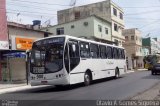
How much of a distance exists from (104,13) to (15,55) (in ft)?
99.3

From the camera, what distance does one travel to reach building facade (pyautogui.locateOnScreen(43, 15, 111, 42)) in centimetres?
4897

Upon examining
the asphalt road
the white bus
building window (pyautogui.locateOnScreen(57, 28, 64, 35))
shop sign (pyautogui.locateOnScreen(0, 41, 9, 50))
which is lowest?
the asphalt road

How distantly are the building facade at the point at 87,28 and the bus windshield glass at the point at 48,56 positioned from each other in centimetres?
2938

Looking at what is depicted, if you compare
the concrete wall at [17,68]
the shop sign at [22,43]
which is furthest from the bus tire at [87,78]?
the shop sign at [22,43]

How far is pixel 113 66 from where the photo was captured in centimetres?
2781

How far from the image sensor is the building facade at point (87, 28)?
161 feet

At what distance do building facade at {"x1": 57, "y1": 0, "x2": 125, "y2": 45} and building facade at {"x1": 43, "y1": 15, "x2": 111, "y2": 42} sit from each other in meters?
2.93

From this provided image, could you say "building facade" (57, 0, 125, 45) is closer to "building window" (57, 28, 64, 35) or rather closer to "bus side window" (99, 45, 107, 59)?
"building window" (57, 28, 64, 35)

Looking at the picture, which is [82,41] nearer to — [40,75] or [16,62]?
[40,75]

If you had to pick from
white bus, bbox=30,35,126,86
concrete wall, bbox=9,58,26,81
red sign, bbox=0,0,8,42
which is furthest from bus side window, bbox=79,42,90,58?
concrete wall, bbox=9,58,26,81

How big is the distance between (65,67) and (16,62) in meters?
14.0

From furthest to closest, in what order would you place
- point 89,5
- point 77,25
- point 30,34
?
point 89,5, point 77,25, point 30,34

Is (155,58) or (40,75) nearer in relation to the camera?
(40,75)

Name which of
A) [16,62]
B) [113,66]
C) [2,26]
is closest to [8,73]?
[16,62]
